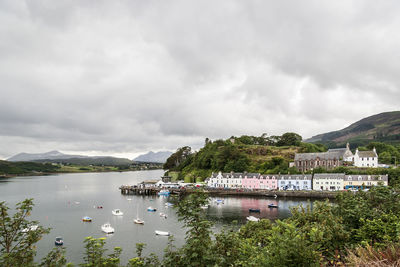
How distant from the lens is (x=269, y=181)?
278ft

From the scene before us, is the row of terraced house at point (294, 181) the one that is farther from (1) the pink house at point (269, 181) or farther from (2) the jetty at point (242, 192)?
(2) the jetty at point (242, 192)

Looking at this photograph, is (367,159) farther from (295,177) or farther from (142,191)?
(142,191)

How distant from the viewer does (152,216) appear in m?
52.0

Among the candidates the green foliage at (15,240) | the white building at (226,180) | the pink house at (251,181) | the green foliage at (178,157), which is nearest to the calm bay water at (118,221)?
the pink house at (251,181)

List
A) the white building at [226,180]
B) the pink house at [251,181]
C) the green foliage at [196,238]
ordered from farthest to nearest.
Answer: the white building at [226,180] < the pink house at [251,181] < the green foliage at [196,238]

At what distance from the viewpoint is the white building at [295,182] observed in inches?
3123

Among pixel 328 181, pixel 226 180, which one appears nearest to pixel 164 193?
pixel 226 180

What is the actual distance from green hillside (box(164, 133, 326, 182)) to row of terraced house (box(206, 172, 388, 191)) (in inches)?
276

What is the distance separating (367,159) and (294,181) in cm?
2500

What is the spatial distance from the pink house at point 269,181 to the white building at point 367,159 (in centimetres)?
2719

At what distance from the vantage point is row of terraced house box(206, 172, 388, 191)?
72438mm

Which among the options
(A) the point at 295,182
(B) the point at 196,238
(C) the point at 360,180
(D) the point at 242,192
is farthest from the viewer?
(A) the point at 295,182

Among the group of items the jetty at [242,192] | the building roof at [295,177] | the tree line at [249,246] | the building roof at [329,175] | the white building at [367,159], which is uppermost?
the white building at [367,159]

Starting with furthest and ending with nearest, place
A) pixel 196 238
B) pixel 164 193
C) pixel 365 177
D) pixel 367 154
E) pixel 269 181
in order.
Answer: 1. pixel 164 193
2. pixel 269 181
3. pixel 367 154
4. pixel 365 177
5. pixel 196 238
